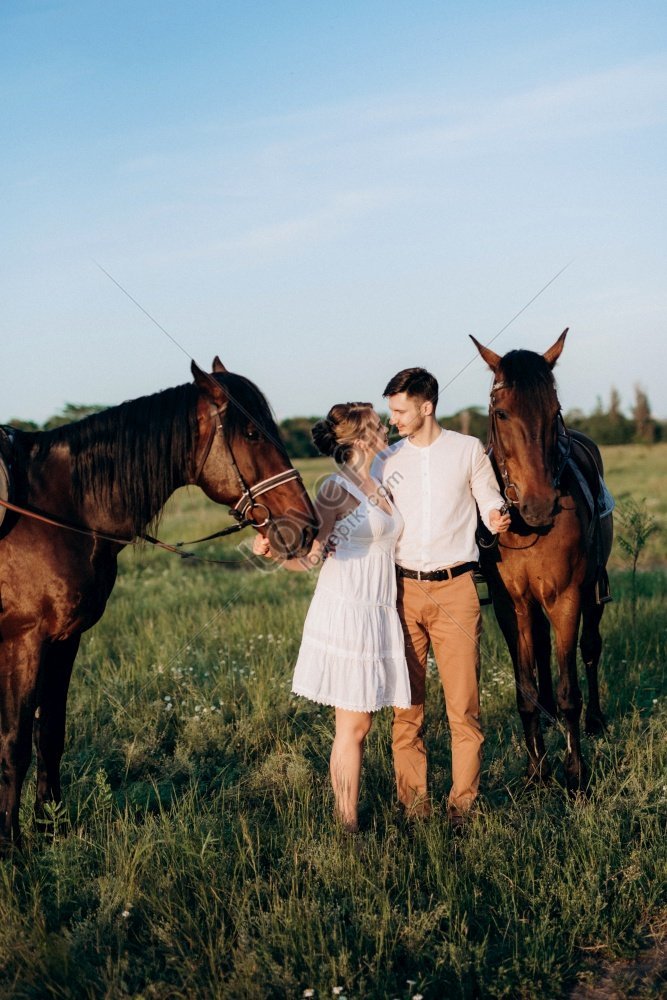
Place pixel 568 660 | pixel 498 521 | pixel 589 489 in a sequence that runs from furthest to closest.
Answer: pixel 589 489 < pixel 568 660 < pixel 498 521

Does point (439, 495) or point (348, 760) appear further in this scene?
point (439, 495)

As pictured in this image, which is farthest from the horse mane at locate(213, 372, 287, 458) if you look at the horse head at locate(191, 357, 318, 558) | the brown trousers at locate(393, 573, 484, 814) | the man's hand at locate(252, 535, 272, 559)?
the brown trousers at locate(393, 573, 484, 814)

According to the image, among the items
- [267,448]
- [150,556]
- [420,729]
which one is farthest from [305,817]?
[150,556]

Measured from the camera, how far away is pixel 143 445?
12.1 ft

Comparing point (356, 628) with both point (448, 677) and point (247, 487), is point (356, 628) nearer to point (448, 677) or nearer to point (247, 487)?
point (448, 677)

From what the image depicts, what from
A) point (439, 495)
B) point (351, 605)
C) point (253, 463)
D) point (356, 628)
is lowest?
point (356, 628)

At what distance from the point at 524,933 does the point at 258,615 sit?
480cm

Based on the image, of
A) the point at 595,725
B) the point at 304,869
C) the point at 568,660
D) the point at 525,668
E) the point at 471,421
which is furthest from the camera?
the point at 471,421

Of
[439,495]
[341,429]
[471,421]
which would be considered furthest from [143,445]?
[471,421]

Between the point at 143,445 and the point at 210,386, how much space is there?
1.41 feet

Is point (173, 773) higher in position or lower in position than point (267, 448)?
lower

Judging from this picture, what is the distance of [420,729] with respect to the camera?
13.6 ft

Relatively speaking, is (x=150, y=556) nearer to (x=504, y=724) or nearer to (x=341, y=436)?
(x=504, y=724)

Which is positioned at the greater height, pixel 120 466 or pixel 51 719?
pixel 120 466
